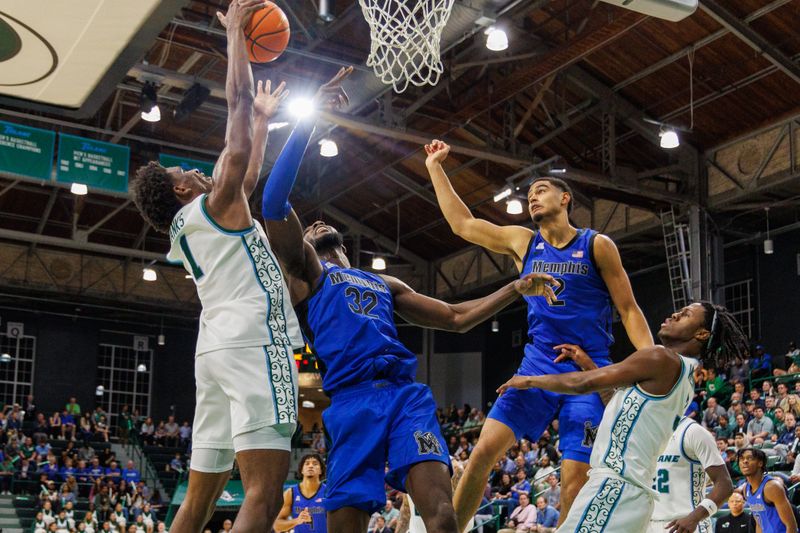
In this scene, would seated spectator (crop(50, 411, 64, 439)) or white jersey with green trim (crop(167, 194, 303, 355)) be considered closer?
white jersey with green trim (crop(167, 194, 303, 355))

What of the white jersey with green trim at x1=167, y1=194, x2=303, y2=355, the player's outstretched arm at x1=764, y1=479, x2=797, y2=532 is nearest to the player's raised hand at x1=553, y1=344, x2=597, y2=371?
the white jersey with green trim at x1=167, y1=194, x2=303, y2=355

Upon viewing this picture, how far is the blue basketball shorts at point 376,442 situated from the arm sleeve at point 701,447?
3372mm

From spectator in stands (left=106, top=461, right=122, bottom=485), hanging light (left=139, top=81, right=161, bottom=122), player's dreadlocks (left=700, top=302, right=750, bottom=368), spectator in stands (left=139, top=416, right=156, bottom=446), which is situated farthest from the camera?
spectator in stands (left=139, top=416, right=156, bottom=446)

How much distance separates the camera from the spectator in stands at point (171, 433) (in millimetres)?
33531

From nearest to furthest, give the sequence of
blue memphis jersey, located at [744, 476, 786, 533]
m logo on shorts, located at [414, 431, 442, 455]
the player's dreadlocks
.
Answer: m logo on shorts, located at [414, 431, 442, 455] → the player's dreadlocks → blue memphis jersey, located at [744, 476, 786, 533]

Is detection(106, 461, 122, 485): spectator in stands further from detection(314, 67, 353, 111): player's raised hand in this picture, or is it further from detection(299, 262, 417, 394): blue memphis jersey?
detection(314, 67, 353, 111): player's raised hand

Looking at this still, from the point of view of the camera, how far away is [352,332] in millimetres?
5453

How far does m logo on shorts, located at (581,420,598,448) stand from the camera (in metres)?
6.17

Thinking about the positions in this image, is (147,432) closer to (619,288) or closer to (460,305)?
(619,288)

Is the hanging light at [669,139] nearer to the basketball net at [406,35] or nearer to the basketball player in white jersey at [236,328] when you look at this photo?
the basketball net at [406,35]

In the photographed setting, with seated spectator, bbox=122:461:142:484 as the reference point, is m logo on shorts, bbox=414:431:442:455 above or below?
above

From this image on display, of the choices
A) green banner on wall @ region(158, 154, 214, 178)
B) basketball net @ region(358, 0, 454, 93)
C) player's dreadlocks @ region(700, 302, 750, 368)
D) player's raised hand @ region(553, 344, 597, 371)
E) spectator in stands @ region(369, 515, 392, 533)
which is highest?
green banner on wall @ region(158, 154, 214, 178)

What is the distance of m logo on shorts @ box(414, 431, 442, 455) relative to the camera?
5.11 metres

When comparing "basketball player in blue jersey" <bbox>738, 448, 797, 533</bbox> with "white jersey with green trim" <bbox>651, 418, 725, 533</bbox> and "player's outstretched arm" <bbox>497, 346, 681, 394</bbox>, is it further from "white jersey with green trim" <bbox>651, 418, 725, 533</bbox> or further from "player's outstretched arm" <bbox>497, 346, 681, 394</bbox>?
"player's outstretched arm" <bbox>497, 346, 681, 394</bbox>
